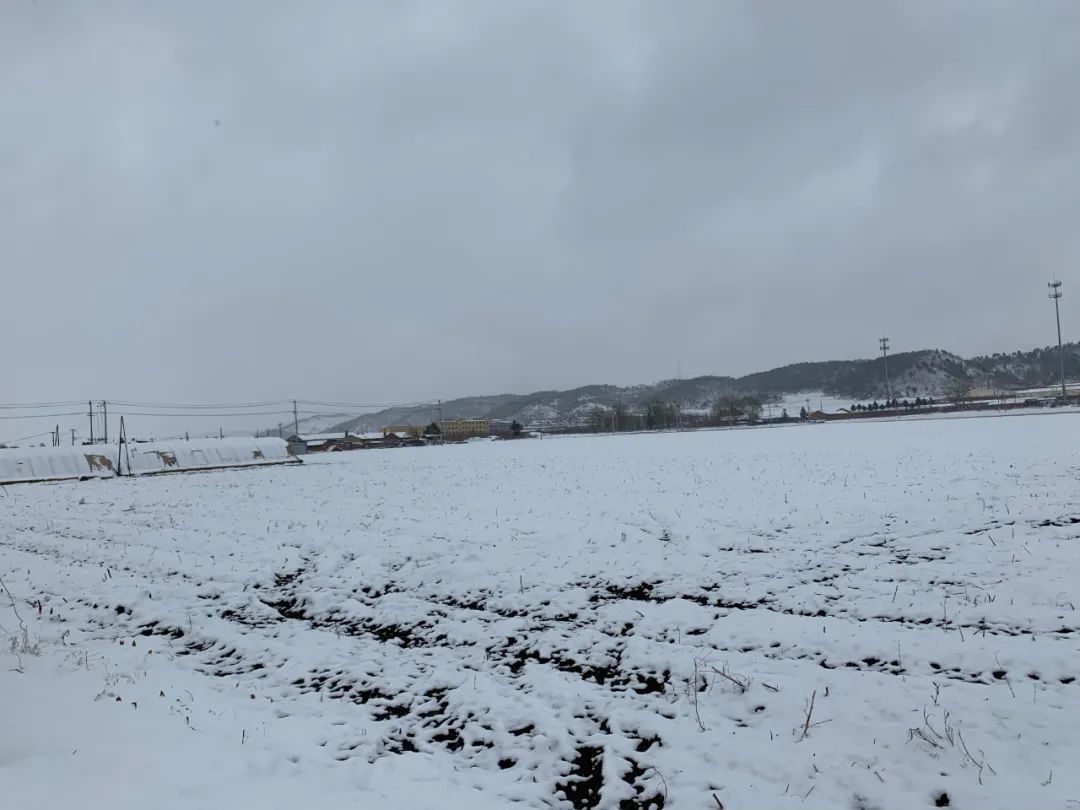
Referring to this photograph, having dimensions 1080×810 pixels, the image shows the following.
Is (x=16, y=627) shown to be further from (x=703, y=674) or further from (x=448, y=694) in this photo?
(x=703, y=674)

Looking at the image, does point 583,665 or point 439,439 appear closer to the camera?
point 583,665

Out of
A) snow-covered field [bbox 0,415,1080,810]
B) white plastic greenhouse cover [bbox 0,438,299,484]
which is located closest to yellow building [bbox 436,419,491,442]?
white plastic greenhouse cover [bbox 0,438,299,484]

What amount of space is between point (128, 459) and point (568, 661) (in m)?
39.3

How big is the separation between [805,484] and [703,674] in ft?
43.4

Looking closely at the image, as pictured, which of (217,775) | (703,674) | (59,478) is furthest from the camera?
(59,478)

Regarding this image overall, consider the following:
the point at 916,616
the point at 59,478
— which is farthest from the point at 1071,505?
the point at 59,478

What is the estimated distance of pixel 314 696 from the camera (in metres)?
6.41

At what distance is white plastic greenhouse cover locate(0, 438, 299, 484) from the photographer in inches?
1337

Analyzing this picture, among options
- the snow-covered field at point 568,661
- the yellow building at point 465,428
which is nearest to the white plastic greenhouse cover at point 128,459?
the snow-covered field at point 568,661

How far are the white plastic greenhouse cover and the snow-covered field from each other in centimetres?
2511

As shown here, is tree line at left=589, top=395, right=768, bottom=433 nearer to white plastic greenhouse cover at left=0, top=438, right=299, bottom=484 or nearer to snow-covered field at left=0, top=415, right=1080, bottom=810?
white plastic greenhouse cover at left=0, top=438, right=299, bottom=484

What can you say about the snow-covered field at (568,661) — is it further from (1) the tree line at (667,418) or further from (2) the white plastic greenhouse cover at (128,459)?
(1) the tree line at (667,418)

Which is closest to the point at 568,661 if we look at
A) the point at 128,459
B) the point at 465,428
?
the point at 128,459

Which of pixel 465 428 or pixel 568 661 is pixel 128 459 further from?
pixel 465 428
